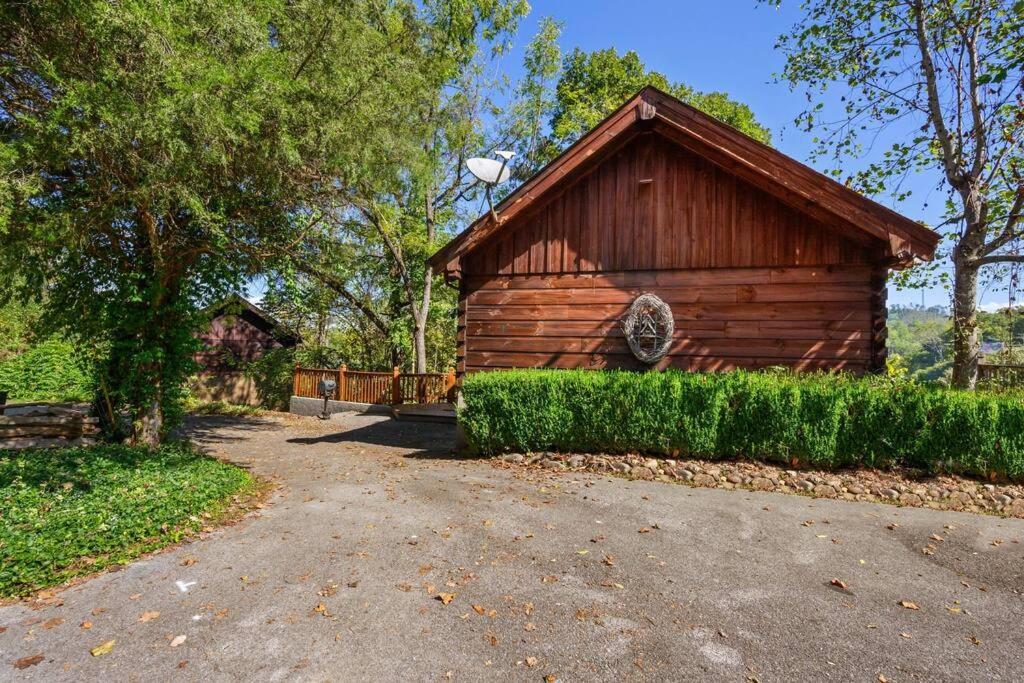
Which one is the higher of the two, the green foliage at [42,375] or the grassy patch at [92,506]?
the green foliage at [42,375]

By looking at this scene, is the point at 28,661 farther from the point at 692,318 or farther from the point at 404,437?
the point at 404,437

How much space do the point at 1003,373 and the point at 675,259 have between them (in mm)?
7711

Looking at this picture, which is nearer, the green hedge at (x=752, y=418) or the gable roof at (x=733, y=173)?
the green hedge at (x=752, y=418)

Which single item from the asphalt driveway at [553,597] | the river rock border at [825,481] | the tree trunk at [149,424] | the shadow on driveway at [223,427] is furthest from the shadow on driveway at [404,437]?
the asphalt driveway at [553,597]

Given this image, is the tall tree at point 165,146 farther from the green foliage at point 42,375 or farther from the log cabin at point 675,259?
the green foliage at point 42,375

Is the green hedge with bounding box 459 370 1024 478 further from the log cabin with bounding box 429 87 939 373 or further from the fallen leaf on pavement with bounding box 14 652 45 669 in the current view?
the fallen leaf on pavement with bounding box 14 652 45 669

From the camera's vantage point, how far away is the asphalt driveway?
3270 millimetres

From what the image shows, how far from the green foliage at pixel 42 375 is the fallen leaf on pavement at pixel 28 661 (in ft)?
60.0

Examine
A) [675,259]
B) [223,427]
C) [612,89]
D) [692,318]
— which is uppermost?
[612,89]

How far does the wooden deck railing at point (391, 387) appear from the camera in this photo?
17766 mm

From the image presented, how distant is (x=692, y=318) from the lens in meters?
9.79

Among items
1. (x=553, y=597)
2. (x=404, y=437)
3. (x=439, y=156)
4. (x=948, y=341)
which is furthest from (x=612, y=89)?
(x=553, y=597)

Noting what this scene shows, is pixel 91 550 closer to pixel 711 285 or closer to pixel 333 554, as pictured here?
pixel 333 554

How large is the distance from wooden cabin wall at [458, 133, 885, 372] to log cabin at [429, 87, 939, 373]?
23 mm
